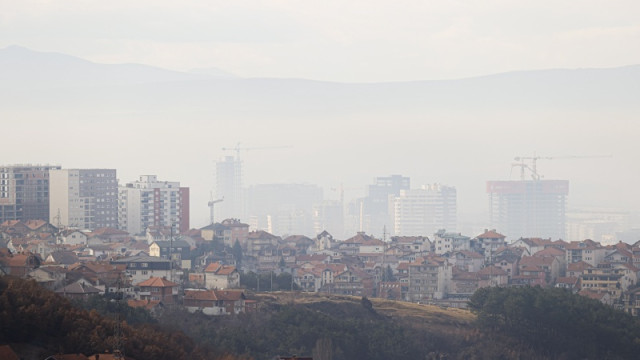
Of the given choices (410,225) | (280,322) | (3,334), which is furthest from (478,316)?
(410,225)

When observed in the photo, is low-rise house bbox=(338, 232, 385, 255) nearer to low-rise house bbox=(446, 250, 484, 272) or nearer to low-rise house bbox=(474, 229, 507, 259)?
low-rise house bbox=(474, 229, 507, 259)

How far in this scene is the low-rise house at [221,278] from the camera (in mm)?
64375

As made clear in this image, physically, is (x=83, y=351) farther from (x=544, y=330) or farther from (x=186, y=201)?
(x=186, y=201)

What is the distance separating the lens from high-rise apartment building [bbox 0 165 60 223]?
9281 centimetres

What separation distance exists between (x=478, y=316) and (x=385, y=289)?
15401mm

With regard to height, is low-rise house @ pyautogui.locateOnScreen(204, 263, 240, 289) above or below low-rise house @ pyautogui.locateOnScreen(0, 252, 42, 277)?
below

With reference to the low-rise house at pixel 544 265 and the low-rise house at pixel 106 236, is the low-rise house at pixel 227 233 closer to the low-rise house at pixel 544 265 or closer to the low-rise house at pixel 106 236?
the low-rise house at pixel 106 236

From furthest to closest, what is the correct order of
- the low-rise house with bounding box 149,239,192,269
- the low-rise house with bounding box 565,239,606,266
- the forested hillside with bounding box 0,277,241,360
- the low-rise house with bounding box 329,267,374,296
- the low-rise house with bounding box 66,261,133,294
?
1. the low-rise house with bounding box 565,239,606,266
2. the low-rise house with bounding box 149,239,192,269
3. the low-rise house with bounding box 329,267,374,296
4. the low-rise house with bounding box 66,261,133,294
5. the forested hillside with bounding box 0,277,241,360

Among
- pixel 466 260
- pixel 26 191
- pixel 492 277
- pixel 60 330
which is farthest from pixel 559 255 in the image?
pixel 60 330

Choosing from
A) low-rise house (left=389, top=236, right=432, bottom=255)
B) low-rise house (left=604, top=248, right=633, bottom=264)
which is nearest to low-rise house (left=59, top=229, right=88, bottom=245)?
low-rise house (left=389, top=236, right=432, bottom=255)

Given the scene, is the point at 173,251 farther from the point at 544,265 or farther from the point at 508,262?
the point at 544,265

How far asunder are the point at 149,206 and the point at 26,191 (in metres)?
8.26

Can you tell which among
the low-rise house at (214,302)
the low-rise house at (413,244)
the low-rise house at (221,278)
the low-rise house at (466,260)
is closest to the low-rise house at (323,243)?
the low-rise house at (413,244)

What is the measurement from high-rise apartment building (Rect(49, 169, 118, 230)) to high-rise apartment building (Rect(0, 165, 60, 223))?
692 millimetres
